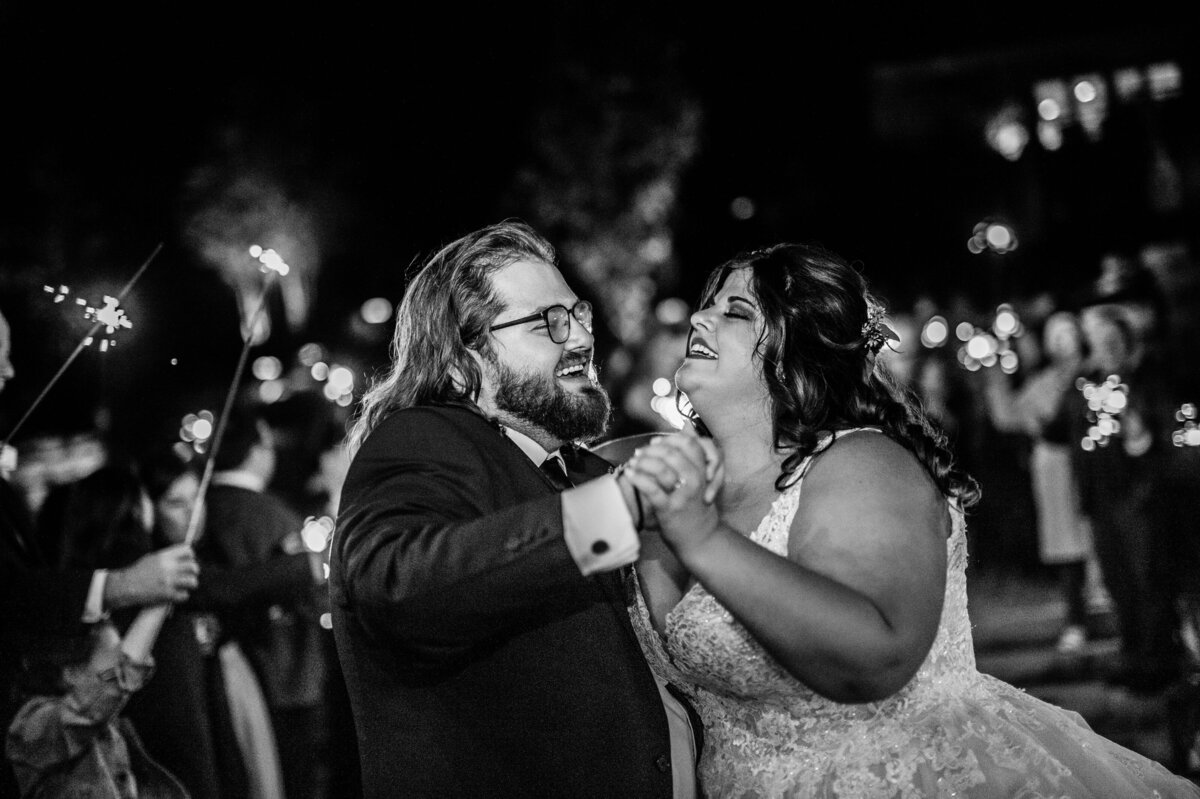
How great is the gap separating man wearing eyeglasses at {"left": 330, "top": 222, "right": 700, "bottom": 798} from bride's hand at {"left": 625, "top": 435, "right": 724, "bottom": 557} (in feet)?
0.18

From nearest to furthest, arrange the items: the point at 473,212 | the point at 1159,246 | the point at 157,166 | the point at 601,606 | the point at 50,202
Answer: the point at 601,606 < the point at 50,202 < the point at 157,166 < the point at 1159,246 < the point at 473,212

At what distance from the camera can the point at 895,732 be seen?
7.41 feet

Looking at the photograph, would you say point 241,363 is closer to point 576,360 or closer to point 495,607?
point 576,360

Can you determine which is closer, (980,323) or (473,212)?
(980,323)

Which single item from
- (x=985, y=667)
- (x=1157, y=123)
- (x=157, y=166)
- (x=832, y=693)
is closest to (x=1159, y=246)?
(x=1157, y=123)

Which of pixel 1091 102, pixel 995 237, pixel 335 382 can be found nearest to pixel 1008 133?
pixel 1091 102

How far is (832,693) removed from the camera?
187 cm

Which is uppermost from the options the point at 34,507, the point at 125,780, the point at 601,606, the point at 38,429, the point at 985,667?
the point at 38,429

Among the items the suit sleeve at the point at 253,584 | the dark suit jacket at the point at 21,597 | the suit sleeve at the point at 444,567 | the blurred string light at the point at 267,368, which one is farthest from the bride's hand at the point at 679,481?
the blurred string light at the point at 267,368

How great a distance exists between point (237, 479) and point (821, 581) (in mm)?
3844

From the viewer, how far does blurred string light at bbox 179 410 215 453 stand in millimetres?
4867

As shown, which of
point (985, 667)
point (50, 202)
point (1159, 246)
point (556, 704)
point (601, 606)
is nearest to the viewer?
point (556, 704)

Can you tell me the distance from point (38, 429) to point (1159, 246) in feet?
45.9

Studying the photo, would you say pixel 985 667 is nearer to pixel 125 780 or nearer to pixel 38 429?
pixel 125 780
